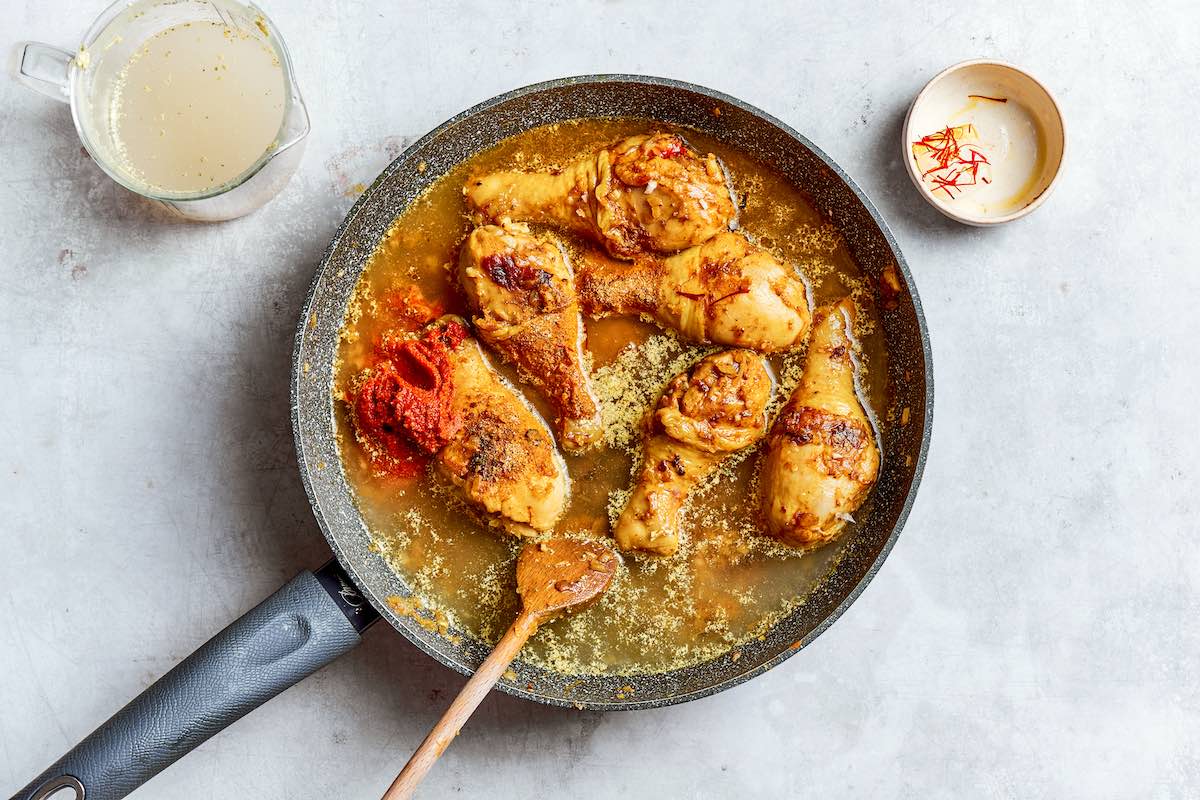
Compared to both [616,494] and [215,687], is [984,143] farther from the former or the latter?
[215,687]

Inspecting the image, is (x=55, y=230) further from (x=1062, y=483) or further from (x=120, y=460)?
(x=1062, y=483)

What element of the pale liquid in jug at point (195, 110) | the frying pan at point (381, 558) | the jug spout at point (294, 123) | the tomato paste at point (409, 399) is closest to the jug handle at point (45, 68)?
the pale liquid in jug at point (195, 110)

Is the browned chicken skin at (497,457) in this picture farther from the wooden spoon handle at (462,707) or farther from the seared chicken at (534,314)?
the wooden spoon handle at (462,707)

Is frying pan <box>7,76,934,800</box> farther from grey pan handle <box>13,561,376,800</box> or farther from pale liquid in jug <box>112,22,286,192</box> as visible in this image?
pale liquid in jug <box>112,22,286,192</box>

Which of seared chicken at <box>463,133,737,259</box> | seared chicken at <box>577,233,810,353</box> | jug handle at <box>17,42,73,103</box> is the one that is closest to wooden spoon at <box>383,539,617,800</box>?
seared chicken at <box>577,233,810,353</box>

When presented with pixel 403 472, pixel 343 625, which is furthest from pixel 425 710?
pixel 403 472

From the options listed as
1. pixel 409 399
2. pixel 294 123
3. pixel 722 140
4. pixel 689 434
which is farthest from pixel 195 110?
pixel 689 434
